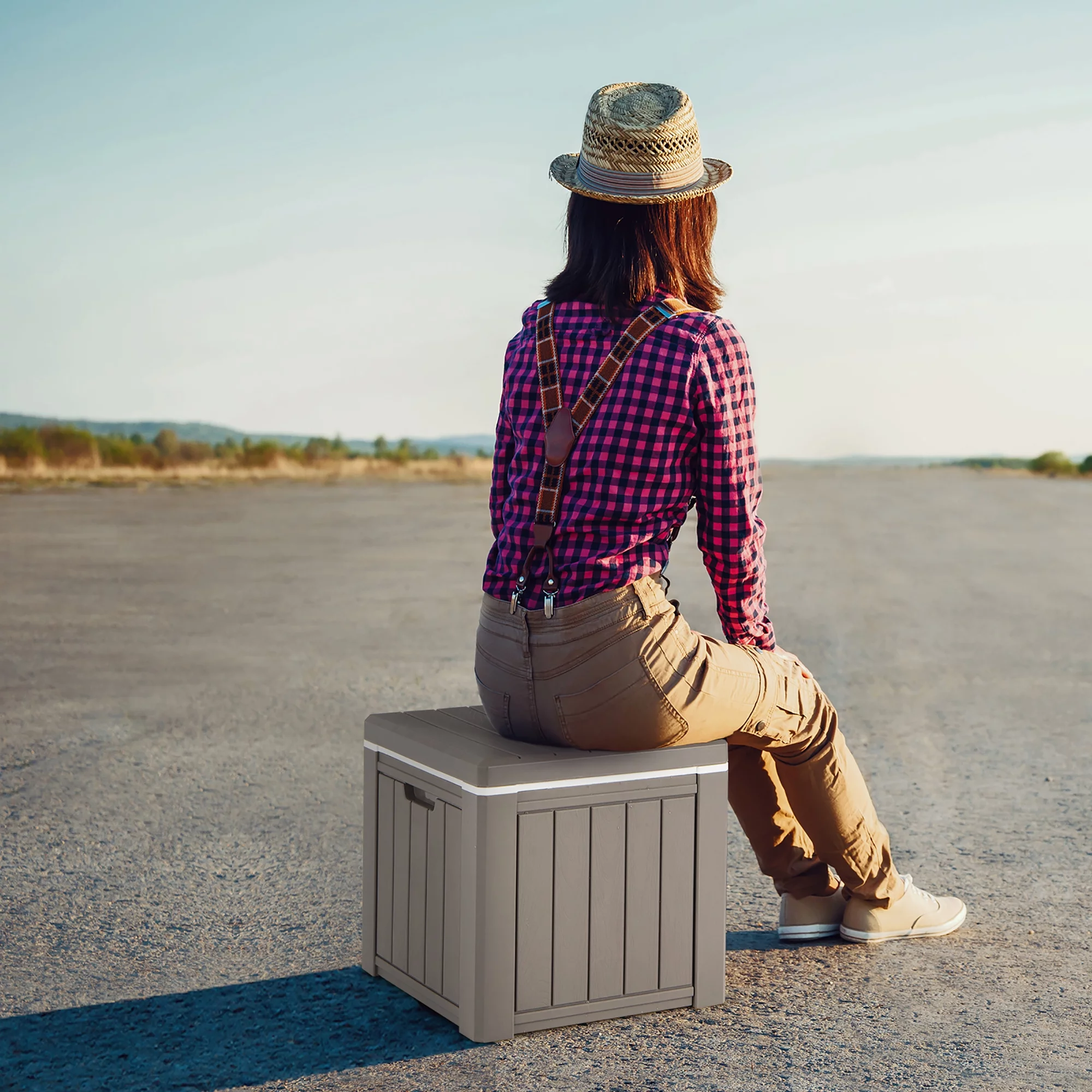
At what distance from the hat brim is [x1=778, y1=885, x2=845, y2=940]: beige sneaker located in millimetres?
1926

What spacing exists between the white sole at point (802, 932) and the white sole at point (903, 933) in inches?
2.3

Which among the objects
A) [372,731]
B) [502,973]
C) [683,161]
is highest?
[683,161]

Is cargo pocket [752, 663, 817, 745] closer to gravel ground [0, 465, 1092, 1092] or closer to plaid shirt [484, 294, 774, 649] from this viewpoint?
plaid shirt [484, 294, 774, 649]

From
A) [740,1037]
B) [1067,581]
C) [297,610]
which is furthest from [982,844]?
[1067,581]

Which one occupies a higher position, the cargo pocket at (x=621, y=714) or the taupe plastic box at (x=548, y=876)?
the cargo pocket at (x=621, y=714)

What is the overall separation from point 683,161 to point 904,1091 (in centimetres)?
216

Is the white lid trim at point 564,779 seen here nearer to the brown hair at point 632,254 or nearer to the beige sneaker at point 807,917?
the beige sneaker at point 807,917

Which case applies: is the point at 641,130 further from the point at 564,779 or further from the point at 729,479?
the point at 564,779

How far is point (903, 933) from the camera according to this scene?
395 cm

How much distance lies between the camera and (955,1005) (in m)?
3.49

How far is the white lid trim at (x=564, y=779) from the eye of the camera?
3.10 m

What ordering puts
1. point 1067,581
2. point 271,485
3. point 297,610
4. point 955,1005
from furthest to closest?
point 271,485 < point 1067,581 < point 297,610 < point 955,1005

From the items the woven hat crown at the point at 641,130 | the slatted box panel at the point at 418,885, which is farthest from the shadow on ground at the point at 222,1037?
the woven hat crown at the point at 641,130

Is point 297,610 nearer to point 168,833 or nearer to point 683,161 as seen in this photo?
point 168,833
